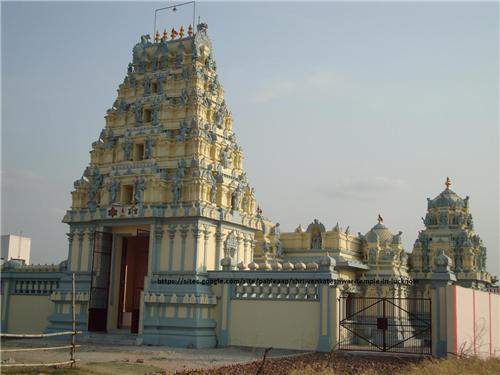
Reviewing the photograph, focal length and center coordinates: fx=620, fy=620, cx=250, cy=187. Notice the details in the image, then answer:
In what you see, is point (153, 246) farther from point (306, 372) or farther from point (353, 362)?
point (306, 372)

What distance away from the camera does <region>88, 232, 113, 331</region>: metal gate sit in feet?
87.9

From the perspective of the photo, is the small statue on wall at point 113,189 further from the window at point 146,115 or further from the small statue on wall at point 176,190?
the window at point 146,115

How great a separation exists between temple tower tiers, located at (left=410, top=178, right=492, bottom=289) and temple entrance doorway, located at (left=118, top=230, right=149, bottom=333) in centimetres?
2680

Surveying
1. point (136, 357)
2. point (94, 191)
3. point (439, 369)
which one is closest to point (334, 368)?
point (439, 369)

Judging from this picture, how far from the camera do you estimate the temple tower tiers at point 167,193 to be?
83.5 feet

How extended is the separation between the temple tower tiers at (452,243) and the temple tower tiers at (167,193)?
26.4 metres

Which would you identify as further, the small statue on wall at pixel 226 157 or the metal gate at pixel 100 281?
the small statue on wall at pixel 226 157

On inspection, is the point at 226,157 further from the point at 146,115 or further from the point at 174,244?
the point at 174,244

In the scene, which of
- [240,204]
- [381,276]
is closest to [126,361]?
[240,204]

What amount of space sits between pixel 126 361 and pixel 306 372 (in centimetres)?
677

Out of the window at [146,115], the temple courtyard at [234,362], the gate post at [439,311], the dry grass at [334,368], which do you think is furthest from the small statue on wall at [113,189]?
the gate post at [439,311]

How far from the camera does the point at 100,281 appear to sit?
90.2ft

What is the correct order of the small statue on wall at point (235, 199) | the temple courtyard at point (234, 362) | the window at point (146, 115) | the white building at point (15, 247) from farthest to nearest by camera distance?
the white building at point (15, 247), the window at point (146, 115), the small statue on wall at point (235, 199), the temple courtyard at point (234, 362)

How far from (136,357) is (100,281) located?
795 centimetres
